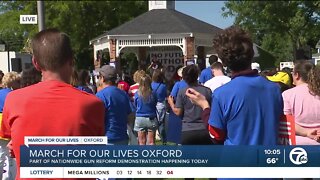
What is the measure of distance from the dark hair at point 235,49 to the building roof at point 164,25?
23124mm

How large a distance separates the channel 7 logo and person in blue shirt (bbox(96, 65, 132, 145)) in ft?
13.9

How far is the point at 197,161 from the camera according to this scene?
3.29 metres

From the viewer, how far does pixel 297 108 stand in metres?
5.89

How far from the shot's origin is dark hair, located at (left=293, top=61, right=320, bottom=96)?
18.7 feet

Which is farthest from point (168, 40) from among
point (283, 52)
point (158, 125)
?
point (283, 52)

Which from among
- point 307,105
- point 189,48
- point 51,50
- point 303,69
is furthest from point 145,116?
point 189,48

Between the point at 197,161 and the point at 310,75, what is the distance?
285cm

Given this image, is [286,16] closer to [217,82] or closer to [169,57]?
[169,57]

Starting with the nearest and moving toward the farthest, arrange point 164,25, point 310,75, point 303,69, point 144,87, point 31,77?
point 310,75
point 303,69
point 31,77
point 144,87
point 164,25

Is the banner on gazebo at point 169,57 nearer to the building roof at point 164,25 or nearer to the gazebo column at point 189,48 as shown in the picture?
the building roof at point 164,25

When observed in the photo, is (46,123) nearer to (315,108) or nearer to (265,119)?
(265,119)

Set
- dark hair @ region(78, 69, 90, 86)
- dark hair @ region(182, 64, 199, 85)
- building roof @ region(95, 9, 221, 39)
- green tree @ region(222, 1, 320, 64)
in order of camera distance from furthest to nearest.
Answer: green tree @ region(222, 1, 320, 64), building roof @ region(95, 9, 221, 39), dark hair @ region(78, 69, 90, 86), dark hair @ region(182, 64, 199, 85)

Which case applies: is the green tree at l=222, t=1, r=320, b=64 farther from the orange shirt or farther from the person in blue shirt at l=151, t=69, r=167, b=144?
the orange shirt

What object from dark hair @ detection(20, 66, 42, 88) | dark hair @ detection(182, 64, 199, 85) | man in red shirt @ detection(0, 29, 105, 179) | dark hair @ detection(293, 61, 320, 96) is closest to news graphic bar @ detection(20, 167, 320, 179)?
man in red shirt @ detection(0, 29, 105, 179)
